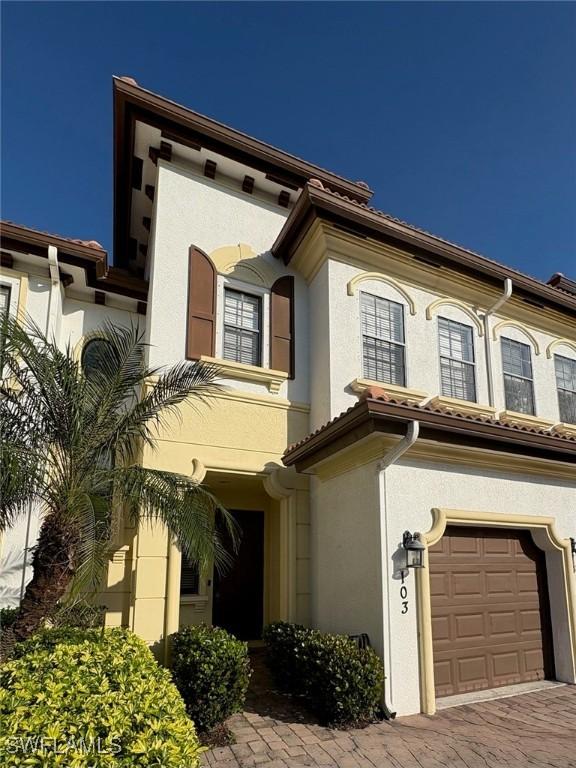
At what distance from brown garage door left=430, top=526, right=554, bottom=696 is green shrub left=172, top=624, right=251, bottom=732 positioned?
2712 millimetres

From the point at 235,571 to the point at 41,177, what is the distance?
941cm

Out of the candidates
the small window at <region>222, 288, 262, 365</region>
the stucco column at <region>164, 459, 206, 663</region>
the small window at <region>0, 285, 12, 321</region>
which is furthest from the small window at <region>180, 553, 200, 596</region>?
the small window at <region>0, 285, 12, 321</region>

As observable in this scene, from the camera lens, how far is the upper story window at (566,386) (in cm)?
1255

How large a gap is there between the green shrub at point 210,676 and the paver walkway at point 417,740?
14.7 inches

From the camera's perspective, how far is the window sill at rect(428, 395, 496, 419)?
34.1ft

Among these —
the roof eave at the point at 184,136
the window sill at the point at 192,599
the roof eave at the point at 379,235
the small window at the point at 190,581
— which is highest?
the roof eave at the point at 184,136

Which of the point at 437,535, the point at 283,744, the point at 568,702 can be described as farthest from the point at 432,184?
the point at 283,744

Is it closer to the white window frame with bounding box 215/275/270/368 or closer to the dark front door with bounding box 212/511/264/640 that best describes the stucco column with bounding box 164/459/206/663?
the dark front door with bounding box 212/511/264/640

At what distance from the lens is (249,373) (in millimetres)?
9398

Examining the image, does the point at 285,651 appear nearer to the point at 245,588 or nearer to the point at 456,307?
the point at 245,588

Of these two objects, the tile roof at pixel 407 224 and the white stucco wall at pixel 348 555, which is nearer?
the white stucco wall at pixel 348 555

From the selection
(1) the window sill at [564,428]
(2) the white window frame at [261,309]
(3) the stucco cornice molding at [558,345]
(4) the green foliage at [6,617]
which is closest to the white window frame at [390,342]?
(2) the white window frame at [261,309]

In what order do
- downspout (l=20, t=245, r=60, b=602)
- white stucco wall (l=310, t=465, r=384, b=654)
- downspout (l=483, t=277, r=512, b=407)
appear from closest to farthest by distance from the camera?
white stucco wall (l=310, t=465, r=384, b=654) < downspout (l=20, t=245, r=60, b=602) < downspout (l=483, t=277, r=512, b=407)

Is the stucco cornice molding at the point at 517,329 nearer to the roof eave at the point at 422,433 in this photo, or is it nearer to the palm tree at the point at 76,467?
the roof eave at the point at 422,433
